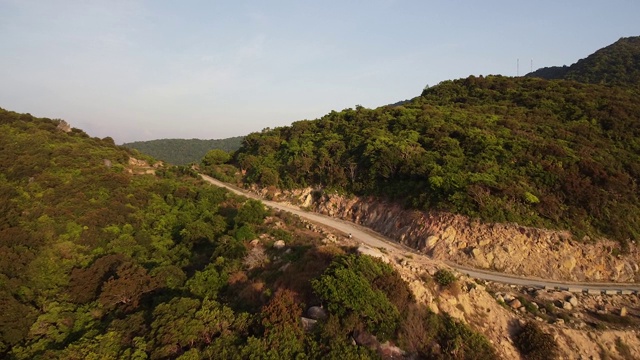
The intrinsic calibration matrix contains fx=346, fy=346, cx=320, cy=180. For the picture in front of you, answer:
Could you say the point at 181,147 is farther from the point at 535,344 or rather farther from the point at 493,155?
the point at 535,344

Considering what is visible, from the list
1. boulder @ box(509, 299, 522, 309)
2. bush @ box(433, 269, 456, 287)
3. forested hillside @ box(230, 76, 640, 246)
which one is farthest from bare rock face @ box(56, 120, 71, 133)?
boulder @ box(509, 299, 522, 309)

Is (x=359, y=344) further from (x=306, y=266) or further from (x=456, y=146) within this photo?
(x=456, y=146)

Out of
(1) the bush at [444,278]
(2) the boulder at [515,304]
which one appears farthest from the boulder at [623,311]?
(1) the bush at [444,278]

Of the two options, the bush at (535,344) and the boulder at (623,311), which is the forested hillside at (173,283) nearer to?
the bush at (535,344)

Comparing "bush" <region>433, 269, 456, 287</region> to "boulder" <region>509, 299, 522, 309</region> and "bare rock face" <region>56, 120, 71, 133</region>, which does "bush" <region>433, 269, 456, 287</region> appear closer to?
"boulder" <region>509, 299, 522, 309</region>

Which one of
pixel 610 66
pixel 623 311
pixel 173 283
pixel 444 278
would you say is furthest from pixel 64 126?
pixel 610 66

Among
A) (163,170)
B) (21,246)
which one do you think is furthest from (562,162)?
(163,170)
